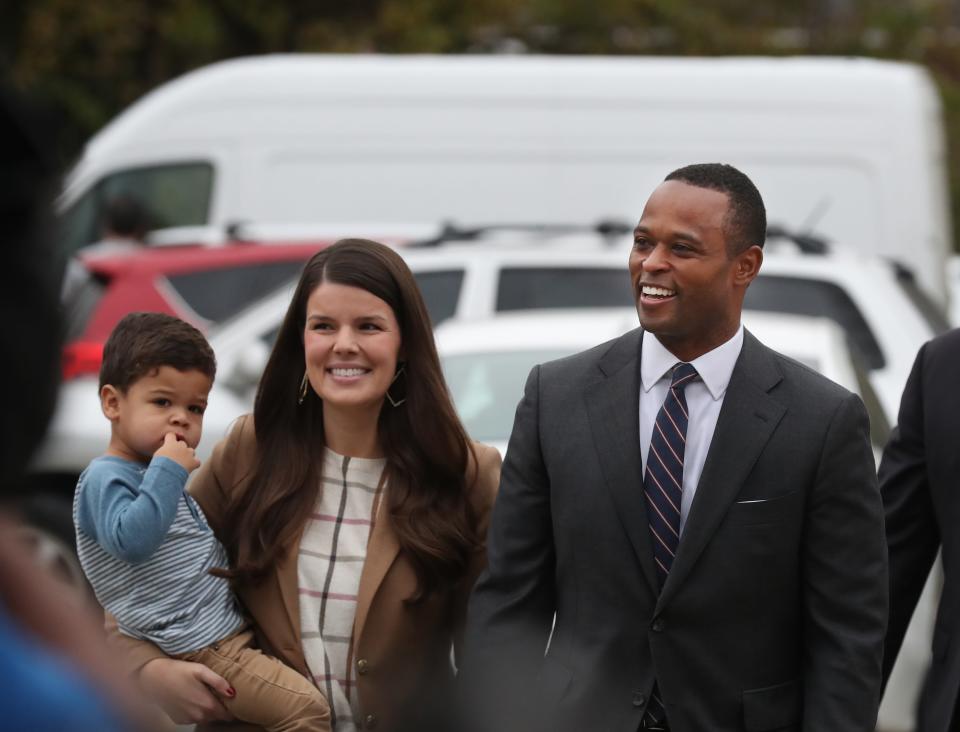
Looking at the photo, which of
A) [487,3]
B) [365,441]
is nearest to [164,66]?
[487,3]

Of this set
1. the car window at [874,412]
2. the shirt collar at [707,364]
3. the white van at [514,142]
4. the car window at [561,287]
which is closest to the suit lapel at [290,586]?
the shirt collar at [707,364]

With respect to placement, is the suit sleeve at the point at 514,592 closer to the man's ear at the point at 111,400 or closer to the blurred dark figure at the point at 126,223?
the man's ear at the point at 111,400

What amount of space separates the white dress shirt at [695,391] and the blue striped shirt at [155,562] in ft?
2.95

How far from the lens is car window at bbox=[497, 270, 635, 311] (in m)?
8.39

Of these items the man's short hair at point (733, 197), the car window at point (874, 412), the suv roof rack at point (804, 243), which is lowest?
the car window at point (874, 412)

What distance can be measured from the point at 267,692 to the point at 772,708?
969 mm

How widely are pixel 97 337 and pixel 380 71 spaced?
4898 mm

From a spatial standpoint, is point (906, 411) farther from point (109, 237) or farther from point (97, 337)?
point (109, 237)

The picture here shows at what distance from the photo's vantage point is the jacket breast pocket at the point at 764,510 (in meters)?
3.08

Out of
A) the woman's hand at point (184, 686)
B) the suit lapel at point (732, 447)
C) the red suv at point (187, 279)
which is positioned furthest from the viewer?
the red suv at point (187, 279)

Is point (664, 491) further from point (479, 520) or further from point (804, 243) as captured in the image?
point (804, 243)

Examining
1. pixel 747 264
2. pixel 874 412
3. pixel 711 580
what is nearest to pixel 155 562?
pixel 711 580

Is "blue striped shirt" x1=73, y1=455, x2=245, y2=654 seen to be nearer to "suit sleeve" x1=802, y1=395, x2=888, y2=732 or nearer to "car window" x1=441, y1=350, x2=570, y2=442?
"suit sleeve" x1=802, y1=395, x2=888, y2=732

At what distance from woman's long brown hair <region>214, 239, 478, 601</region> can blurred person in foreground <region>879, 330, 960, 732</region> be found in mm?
1018
